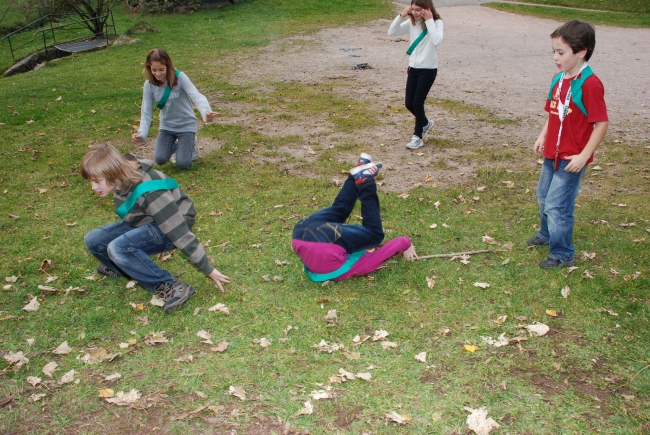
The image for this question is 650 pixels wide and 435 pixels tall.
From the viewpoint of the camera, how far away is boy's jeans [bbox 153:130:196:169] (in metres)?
7.58

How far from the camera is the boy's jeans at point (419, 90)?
7.79 metres

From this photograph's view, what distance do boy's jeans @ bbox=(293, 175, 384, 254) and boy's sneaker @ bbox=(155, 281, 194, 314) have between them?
1.01 m

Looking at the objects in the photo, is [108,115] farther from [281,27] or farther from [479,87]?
[281,27]

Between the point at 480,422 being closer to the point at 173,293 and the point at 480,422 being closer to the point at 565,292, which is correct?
the point at 565,292

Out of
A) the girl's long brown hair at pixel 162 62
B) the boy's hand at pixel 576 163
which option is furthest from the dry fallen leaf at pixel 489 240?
the girl's long brown hair at pixel 162 62

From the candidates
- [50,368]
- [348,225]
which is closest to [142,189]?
[50,368]

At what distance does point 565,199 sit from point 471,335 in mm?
1565

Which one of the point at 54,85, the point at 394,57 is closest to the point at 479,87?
the point at 394,57

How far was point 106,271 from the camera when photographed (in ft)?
16.7

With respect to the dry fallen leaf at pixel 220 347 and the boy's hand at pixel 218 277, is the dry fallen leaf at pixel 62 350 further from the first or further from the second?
the boy's hand at pixel 218 277

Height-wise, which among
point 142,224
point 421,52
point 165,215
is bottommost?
point 142,224

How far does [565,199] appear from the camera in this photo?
479 cm

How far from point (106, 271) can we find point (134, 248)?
72 centimetres

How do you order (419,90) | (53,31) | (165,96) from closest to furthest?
(165,96) → (419,90) → (53,31)
